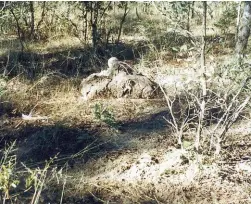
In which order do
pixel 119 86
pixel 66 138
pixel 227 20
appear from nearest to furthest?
pixel 66 138, pixel 119 86, pixel 227 20

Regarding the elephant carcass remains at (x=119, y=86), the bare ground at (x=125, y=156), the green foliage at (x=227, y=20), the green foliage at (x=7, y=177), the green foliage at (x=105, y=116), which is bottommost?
the bare ground at (x=125, y=156)

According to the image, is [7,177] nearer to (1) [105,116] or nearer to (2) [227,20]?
(1) [105,116]

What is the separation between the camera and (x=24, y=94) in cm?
549

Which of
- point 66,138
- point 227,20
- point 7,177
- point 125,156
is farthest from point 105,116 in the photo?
point 227,20

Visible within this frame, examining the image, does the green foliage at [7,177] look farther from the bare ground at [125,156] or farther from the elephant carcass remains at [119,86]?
the elephant carcass remains at [119,86]

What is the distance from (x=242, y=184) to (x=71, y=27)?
5.30 m

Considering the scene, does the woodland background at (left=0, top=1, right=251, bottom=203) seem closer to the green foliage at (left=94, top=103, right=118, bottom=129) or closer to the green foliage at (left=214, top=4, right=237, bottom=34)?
the green foliage at (left=94, top=103, right=118, bottom=129)

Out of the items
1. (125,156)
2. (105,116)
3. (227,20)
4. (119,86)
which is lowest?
(125,156)

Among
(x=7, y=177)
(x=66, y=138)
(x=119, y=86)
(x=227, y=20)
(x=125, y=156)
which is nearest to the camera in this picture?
(x=7, y=177)

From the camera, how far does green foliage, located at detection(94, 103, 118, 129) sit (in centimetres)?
443

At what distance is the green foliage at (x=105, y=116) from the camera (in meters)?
4.43

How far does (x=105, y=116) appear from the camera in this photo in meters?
4.46

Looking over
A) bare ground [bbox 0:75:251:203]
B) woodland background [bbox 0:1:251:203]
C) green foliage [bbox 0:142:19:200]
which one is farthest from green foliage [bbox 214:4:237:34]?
green foliage [bbox 0:142:19:200]

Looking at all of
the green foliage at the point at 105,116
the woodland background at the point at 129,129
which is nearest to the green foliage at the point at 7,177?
the woodland background at the point at 129,129
